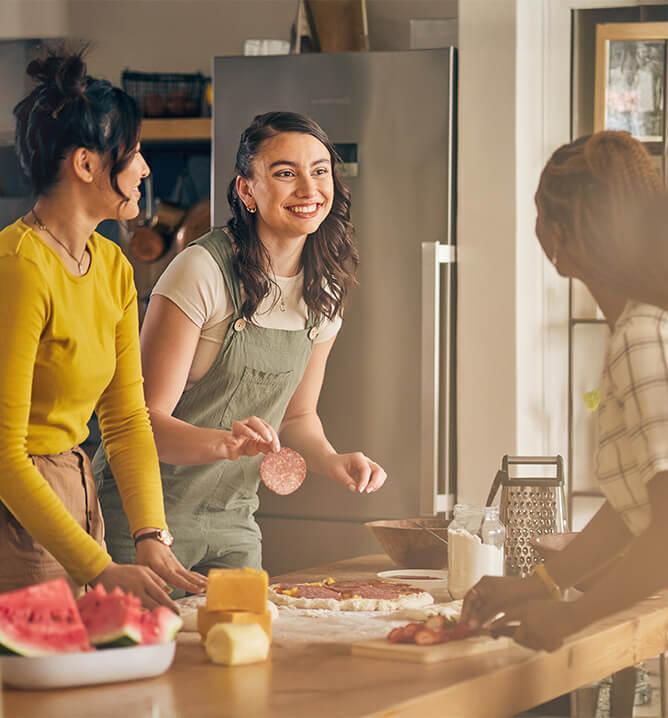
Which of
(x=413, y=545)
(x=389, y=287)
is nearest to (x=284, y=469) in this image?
(x=413, y=545)

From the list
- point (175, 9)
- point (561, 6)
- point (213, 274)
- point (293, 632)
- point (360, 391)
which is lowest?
point (293, 632)

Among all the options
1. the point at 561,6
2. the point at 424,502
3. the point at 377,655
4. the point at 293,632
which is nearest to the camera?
the point at 377,655

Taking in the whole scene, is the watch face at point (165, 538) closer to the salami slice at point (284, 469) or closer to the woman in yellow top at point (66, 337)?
the woman in yellow top at point (66, 337)

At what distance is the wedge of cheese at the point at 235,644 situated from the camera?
1396mm

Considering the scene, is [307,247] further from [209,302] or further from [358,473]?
[358,473]

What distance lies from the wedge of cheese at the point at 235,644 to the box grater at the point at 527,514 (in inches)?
27.9

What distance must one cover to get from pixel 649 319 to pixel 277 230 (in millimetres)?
939

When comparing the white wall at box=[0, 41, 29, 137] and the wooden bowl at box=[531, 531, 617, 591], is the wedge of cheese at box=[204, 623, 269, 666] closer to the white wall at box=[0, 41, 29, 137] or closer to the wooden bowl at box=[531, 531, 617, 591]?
the wooden bowl at box=[531, 531, 617, 591]

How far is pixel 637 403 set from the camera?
1.32 m

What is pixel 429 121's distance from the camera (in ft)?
10.7

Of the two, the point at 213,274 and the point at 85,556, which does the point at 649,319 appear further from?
the point at 213,274

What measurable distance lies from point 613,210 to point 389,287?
1.94 meters

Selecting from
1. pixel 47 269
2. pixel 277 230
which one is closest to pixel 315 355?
pixel 277 230

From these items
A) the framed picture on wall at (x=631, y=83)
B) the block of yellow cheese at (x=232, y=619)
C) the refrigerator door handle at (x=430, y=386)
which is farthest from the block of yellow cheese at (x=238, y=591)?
the framed picture on wall at (x=631, y=83)
